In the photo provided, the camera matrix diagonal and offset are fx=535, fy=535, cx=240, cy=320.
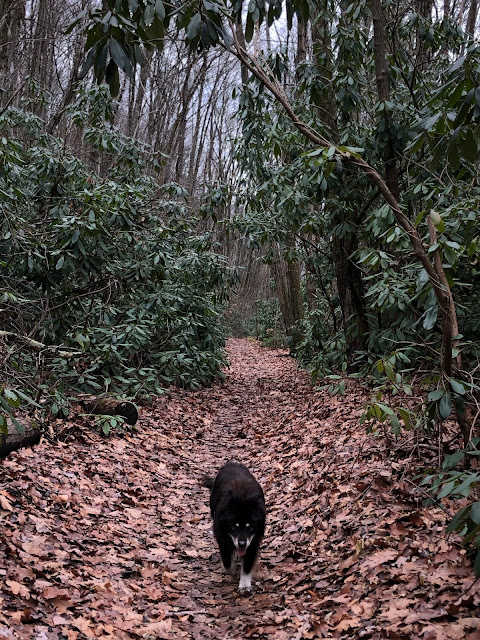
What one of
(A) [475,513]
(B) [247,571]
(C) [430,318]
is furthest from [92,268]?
(A) [475,513]

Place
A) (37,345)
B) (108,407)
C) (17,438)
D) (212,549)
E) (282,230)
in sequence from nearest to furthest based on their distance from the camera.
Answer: (212,549)
(37,345)
(17,438)
(108,407)
(282,230)

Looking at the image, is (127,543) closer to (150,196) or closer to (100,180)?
(100,180)

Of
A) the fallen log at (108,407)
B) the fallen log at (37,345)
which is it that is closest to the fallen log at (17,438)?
the fallen log at (37,345)

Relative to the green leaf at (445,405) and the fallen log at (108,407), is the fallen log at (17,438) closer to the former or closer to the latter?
the fallen log at (108,407)

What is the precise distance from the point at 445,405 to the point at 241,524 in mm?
2065

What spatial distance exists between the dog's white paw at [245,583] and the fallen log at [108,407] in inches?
169

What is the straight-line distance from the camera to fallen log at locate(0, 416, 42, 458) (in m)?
5.79

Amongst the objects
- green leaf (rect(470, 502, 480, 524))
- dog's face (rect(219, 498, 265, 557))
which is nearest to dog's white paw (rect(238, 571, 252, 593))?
dog's face (rect(219, 498, 265, 557))

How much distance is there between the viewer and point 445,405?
388cm

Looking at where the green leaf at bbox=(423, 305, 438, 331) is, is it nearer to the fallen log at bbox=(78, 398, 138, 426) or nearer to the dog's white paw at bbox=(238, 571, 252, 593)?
the dog's white paw at bbox=(238, 571, 252, 593)

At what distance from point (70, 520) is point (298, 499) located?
2566mm

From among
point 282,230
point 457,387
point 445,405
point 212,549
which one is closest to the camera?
point 457,387

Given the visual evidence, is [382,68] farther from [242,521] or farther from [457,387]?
[242,521]

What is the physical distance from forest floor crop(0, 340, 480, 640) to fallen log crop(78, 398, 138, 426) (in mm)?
354
